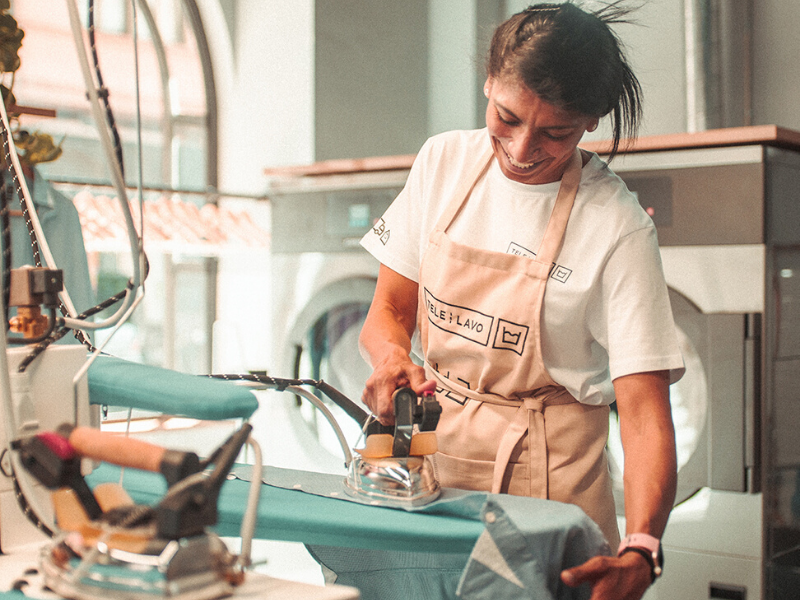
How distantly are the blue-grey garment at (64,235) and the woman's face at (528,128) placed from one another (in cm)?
106

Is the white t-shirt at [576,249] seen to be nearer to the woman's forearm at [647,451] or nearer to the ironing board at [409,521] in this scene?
the woman's forearm at [647,451]

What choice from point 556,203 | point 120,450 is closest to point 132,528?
point 120,450

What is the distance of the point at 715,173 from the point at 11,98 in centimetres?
129

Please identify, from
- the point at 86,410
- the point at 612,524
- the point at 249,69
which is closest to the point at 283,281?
the point at 249,69

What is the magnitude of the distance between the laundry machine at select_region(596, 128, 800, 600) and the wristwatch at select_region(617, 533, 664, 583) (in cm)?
87

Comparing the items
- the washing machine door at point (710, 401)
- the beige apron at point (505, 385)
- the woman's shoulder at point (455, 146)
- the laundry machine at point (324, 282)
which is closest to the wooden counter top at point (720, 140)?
the washing machine door at point (710, 401)

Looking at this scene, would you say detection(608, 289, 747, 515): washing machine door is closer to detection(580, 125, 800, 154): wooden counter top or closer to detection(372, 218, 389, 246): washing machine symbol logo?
detection(580, 125, 800, 154): wooden counter top

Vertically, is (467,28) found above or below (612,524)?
above

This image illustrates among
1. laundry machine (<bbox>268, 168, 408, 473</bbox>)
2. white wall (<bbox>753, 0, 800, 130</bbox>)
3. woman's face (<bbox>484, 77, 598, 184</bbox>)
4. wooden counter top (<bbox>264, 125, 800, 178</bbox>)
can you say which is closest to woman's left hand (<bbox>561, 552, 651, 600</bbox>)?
woman's face (<bbox>484, 77, 598, 184</bbox>)

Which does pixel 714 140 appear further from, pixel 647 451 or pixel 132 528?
pixel 132 528

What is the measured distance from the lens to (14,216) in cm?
159

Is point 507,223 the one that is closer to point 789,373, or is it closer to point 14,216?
point 789,373

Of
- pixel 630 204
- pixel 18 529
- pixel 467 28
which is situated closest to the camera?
pixel 18 529

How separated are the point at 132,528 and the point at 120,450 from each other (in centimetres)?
6
